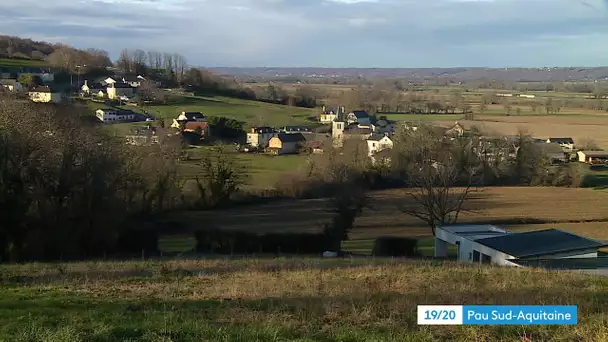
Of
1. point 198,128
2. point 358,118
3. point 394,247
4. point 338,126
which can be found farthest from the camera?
point 358,118

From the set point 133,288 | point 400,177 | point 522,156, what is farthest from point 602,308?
point 522,156

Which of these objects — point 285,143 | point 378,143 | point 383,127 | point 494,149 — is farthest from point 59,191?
point 383,127

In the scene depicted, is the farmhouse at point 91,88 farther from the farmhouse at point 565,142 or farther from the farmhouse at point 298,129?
the farmhouse at point 565,142

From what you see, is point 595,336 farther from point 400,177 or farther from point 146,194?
point 400,177

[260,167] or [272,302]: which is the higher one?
[272,302]

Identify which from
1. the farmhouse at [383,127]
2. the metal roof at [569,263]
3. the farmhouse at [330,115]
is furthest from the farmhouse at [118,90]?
the metal roof at [569,263]

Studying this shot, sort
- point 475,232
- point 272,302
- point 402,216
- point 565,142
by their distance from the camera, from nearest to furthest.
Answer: point 272,302
point 475,232
point 402,216
point 565,142

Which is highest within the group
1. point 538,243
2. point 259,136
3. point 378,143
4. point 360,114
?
point 360,114

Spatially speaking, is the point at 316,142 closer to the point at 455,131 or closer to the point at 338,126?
the point at 338,126

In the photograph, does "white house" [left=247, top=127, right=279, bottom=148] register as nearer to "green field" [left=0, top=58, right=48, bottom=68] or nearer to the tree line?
the tree line
